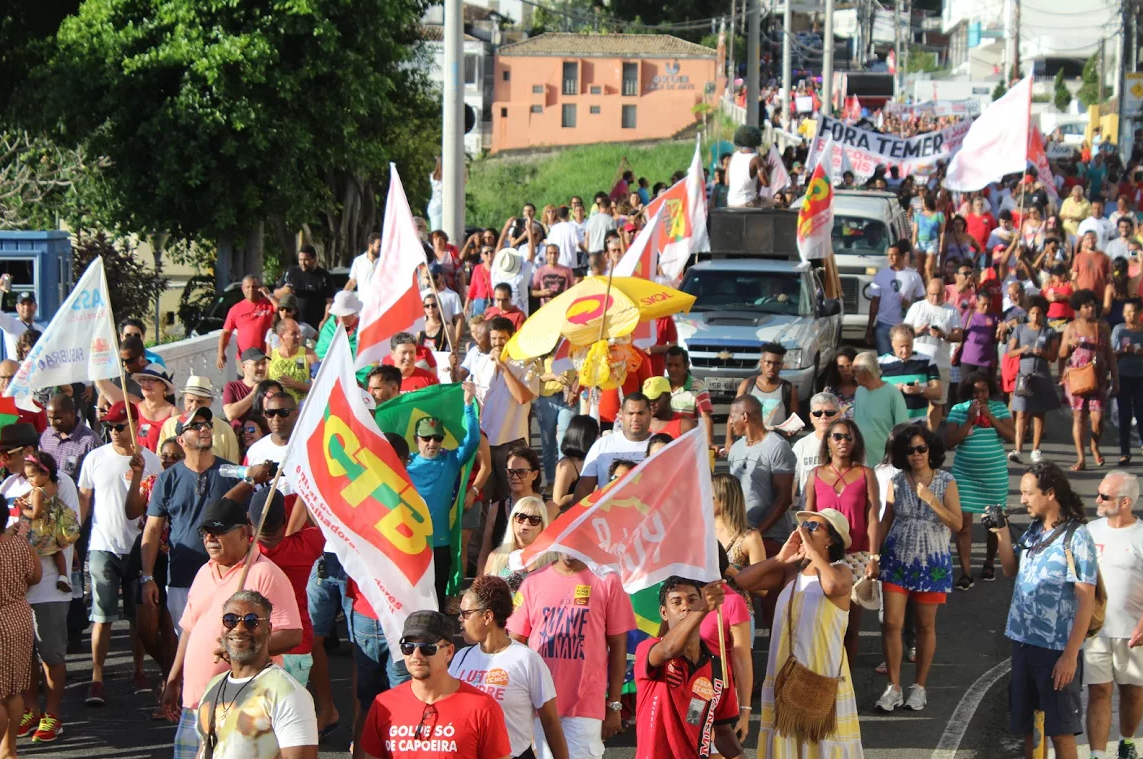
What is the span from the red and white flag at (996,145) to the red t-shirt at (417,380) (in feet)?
33.5

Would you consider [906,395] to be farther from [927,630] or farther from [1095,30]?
[1095,30]

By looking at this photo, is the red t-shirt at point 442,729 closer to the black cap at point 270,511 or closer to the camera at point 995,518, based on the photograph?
the black cap at point 270,511

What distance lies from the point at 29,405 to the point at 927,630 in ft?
19.1

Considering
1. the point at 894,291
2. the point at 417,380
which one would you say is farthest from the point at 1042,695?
the point at 894,291

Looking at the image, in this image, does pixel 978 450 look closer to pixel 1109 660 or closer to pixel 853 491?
pixel 853 491

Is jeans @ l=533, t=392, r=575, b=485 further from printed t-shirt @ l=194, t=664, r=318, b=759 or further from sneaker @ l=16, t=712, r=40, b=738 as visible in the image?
printed t-shirt @ l=194, t=664, r=318, b=759

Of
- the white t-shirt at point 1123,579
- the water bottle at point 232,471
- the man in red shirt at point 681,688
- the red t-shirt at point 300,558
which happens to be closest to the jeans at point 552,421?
the water bottle at point 232,471

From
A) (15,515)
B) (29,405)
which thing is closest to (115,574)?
(15,515)

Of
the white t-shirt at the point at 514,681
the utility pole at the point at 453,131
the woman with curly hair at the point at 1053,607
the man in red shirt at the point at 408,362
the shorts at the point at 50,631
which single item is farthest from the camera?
the utility pole at the point at 453,131

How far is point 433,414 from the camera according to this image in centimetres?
965

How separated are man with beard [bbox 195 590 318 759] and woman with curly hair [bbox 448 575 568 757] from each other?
0.72m

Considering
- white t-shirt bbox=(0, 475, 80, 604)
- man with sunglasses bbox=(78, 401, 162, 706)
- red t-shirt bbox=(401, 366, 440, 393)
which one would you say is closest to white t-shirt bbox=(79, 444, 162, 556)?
man with sunglasses bbox=(78, 401, 162, 706)

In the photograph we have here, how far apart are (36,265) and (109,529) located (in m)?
8.45

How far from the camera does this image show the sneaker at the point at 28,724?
859cm
